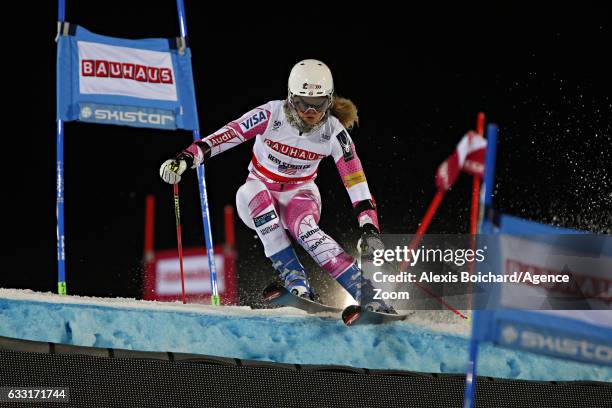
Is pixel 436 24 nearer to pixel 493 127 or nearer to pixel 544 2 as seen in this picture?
pixel 544 2

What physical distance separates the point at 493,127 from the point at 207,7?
485 cm

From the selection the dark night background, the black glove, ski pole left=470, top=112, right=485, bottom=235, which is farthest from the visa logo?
the dark night background

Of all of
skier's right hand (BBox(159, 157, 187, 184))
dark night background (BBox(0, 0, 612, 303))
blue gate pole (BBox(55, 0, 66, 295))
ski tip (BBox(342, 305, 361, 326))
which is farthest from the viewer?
dark night background (BBox(0, 0, 612, 303))

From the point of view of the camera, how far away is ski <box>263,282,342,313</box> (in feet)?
13.7

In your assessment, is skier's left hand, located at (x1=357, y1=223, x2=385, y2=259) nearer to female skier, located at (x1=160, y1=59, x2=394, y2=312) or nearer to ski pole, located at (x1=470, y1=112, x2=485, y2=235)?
female skier, located at (x1=160, y1=59, x2=394, y2=312)

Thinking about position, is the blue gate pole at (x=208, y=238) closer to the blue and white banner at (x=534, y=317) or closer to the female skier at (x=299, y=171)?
the female skier at (x=299, y=171)

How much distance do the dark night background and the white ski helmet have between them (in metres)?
1.57

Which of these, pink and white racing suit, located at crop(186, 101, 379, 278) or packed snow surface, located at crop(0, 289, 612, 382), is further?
pink and white racing suit, located at crop(186, 101, 379, 278)

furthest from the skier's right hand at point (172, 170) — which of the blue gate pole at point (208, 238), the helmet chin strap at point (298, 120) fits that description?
the blue gate pole at point (208, 238)

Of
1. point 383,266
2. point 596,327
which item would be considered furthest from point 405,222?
point 596,327

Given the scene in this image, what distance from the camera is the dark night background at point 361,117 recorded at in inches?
237

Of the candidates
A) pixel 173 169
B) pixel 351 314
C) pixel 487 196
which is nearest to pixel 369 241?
pixel 351 314

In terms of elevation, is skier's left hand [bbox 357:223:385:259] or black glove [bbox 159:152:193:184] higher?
black glove [bbox 159:152:193:184]

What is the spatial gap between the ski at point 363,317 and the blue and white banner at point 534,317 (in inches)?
49.9
